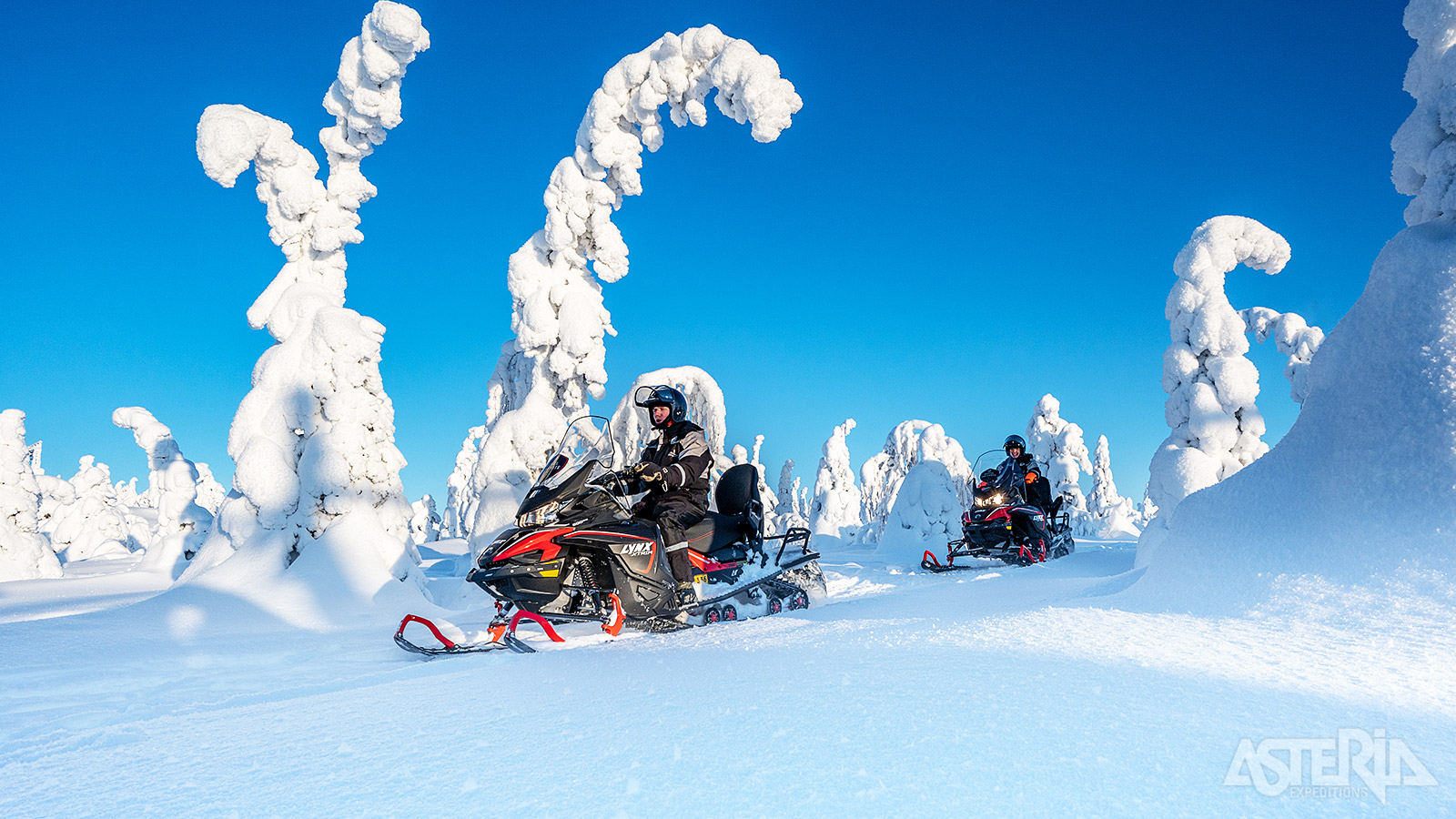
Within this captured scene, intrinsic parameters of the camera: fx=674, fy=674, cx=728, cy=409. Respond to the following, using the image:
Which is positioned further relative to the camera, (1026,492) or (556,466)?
(1026,492)

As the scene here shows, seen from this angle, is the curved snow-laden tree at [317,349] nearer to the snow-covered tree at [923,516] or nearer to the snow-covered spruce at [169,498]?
the snow-covered spruce at [169,498]

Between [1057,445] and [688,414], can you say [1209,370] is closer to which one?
[688,414]

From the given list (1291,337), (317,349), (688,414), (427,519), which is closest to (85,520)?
(427,519)

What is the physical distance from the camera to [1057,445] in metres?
31.3

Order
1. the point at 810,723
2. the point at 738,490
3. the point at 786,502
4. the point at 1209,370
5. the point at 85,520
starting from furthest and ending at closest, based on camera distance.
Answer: the point at 786,502 → the point at 85,520 → the point at 1209,370 → the point at 738,490 → the point at 810,723

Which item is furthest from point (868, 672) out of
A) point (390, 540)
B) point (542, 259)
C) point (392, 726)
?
point (542, 259)

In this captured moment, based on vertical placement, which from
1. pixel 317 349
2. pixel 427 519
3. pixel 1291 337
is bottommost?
pixel 427 519

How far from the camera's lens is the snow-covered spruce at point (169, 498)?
13445mm

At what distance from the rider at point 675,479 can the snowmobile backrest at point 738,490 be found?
568mm

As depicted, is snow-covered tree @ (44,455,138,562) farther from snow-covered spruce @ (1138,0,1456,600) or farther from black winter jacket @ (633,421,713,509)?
snow-covered spruce @ (1138,0,1456,600)

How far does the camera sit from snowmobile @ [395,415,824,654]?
4.26m

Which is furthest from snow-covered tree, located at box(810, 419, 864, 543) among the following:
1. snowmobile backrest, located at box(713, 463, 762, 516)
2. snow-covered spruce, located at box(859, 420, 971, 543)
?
snowmobile backrest, located at box(713, 463, 762, 516)

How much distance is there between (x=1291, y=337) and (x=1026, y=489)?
9.61 metres

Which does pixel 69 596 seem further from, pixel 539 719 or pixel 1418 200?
pixel 1418 200
